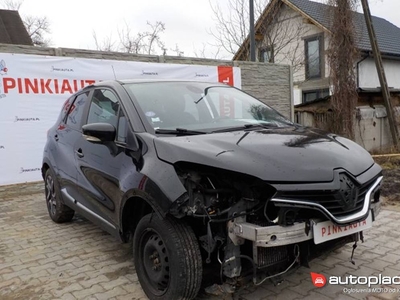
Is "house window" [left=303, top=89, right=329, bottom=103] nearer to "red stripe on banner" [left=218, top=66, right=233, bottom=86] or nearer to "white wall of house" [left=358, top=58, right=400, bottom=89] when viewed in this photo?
"white wall of house" [left=358, top=58, right=400, bottom=89]

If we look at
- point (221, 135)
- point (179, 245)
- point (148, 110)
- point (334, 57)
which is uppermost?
point (334, 57)

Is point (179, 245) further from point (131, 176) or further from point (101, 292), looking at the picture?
point (101, 292)

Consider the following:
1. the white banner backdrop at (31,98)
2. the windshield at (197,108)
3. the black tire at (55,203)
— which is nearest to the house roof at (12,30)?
the white banner backdrop at (31,98)

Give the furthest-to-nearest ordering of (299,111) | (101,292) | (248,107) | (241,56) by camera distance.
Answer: (241,56), (299,111), (248,107), (101,292)

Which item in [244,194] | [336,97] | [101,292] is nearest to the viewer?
[244,194]

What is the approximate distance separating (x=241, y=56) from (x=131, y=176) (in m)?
16.2

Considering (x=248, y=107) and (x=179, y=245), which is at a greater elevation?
(x=248, y=107)

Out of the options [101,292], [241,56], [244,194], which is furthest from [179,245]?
[241,56]

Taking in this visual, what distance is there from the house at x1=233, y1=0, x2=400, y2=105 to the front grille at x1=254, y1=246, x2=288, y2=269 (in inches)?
610

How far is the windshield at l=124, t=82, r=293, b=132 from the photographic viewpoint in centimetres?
314

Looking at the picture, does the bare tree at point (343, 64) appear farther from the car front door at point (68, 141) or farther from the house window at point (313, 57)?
the car front door at point (68, 141)

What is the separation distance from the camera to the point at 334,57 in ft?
37.4

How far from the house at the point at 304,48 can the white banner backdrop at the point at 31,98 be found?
11071mm

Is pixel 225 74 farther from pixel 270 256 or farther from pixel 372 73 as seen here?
pixel 372 73
